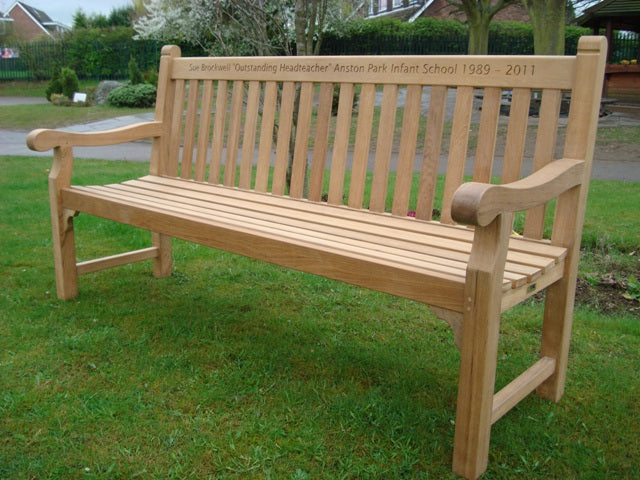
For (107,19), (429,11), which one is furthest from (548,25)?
(107,19)

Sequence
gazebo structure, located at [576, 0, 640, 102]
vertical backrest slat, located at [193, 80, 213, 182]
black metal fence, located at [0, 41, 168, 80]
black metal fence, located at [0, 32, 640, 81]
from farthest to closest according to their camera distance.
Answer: black metal fence, located at [0, 41, 168, 80]
black metal fence, located at [0, 32, 640, 81]
gazebo structure, located at [576, 0, 640, 102]
vertical backrest slat, located at [193, 80, 213, 182]

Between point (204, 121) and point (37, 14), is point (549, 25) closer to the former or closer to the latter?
point (204, 121)

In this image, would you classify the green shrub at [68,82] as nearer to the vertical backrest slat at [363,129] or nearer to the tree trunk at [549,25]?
the tree trunk at [549,25]

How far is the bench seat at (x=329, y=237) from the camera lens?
2068mm

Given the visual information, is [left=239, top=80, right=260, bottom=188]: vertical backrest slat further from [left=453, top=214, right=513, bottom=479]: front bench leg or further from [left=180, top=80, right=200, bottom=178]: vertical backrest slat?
[left=453, top=214, right=513, bottom=479]: front bench leg

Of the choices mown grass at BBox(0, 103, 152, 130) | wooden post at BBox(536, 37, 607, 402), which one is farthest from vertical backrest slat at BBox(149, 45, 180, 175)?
mown grass at BBox(0, 103, 152, 130)

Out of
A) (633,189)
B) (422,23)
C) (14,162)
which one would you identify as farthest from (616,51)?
(14,162)

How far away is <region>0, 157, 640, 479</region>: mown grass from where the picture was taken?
2180mm

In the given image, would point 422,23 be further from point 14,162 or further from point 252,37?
point 252,37

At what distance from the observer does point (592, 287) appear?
3709 mm

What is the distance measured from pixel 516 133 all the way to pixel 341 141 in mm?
861

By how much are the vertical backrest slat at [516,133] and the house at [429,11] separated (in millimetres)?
28189

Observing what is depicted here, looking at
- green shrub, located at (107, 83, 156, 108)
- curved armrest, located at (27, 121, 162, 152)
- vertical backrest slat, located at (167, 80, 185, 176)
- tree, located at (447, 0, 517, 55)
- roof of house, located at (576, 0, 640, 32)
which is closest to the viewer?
curved armrest, located at (27, 121, 162, 152)

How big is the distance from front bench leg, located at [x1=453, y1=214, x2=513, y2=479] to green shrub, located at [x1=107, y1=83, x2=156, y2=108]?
17.6m
